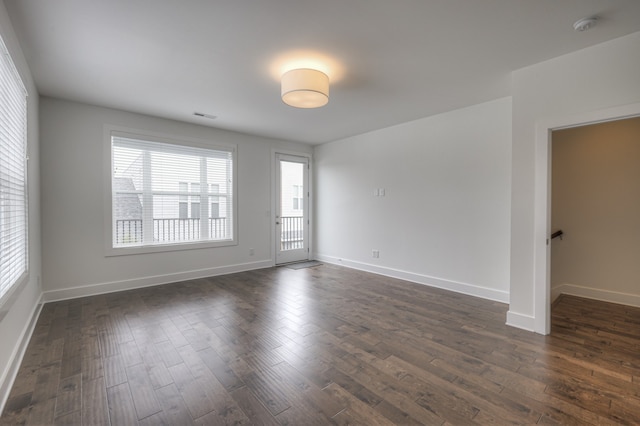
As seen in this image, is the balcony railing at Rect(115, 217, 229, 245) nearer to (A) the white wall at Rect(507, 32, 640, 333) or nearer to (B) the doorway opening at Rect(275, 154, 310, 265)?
(B) the doorway opening at Rect(275, 154, 310, 265)

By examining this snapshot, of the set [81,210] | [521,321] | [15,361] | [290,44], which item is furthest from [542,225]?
[81,210]

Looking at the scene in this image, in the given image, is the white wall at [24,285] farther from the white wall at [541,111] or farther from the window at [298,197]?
the white wall at [541,111]

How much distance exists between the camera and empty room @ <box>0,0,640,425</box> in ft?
6.41

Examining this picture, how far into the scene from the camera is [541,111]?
2.77 metres

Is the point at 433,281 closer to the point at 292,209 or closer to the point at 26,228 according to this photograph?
the point at 292,209

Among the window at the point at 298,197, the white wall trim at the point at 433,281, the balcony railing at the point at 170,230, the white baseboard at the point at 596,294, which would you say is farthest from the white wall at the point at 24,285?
the white baseboard at the point at 596,294

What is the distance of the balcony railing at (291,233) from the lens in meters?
6.14

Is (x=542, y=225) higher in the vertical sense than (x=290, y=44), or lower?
lower

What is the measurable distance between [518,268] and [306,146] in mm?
4702

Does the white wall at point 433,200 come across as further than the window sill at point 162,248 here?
No

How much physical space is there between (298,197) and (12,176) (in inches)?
179

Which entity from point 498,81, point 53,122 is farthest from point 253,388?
point 53,122

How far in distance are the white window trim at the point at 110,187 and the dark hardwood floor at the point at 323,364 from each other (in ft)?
2.86

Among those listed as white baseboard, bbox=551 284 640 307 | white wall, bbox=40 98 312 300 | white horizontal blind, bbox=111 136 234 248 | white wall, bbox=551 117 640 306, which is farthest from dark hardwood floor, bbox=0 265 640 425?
white horizontal blind, bbox=111 136 234 248
